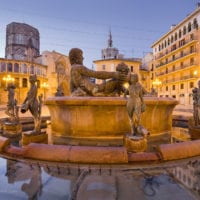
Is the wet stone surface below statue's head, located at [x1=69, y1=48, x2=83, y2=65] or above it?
below

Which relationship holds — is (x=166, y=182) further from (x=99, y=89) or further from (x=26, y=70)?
(x=26, y=70)

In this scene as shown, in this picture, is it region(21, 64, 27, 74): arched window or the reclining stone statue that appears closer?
the reclining stone statue

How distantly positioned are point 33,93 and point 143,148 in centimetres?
271

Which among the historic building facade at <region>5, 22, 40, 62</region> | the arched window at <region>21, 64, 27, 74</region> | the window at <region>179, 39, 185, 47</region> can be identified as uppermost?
the historic building facade at <region>5, 22, 40, 62</region>

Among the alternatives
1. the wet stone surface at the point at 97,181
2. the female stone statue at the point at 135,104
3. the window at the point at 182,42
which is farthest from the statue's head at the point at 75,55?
the window at the point at 182,42

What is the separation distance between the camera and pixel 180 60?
39.7 meters

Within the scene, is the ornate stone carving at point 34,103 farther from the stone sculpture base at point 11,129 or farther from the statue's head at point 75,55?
the statue's head at point 75,55

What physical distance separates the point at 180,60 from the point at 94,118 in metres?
39.8

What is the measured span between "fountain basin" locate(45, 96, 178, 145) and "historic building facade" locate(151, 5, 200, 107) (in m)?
28.5

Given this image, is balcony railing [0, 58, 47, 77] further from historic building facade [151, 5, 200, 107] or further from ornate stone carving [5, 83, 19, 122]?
ornate stone carving [5, 83, 19, 122]

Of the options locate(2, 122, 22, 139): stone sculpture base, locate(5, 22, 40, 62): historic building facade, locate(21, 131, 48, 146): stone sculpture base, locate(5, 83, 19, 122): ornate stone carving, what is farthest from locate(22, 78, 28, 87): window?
locate(21, 131, 48, 146): stone sculpture base

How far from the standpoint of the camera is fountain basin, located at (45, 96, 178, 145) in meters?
4.38

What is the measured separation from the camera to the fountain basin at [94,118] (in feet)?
14.4

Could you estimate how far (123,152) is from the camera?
3.07m
